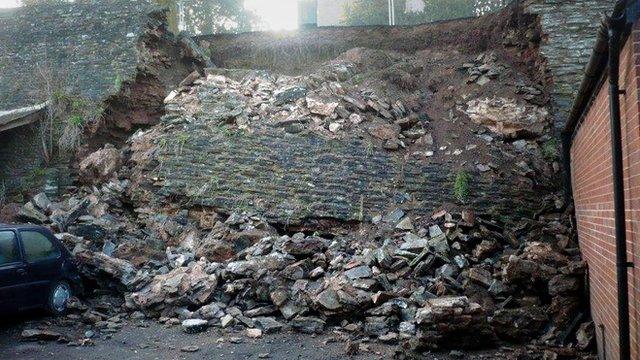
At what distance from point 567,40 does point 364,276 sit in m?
9.29

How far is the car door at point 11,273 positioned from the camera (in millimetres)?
6995

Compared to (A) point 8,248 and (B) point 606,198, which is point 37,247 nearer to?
(A) point 8,248

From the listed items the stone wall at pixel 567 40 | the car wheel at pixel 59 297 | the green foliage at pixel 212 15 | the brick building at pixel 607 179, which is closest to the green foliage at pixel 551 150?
the stone wall at pixel 567 40

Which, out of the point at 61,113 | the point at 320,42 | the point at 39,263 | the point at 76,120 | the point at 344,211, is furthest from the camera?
the point at 320,42

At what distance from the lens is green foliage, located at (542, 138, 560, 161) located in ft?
38.8

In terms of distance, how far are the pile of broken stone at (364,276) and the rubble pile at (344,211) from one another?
3 cm

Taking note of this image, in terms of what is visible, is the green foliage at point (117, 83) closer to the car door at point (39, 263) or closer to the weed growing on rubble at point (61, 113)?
the weed growing on rubble at point (61, 113)

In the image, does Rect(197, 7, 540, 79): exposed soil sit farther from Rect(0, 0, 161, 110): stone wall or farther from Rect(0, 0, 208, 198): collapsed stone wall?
Rect(0, 0, 161, 110): stone wall

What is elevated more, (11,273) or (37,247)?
(37,247)

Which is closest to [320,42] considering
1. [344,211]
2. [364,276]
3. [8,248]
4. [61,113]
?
[61,113]

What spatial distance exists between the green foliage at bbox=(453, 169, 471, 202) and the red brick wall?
2.69 metres

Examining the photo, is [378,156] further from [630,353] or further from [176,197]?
[630,353]

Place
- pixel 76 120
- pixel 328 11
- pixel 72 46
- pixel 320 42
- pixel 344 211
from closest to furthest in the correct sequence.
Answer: pixel 344 211 → pixel 76 120 → pixel 72 46 → pixel 320 42 → pixel 328 11

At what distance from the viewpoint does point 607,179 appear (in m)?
5.20
